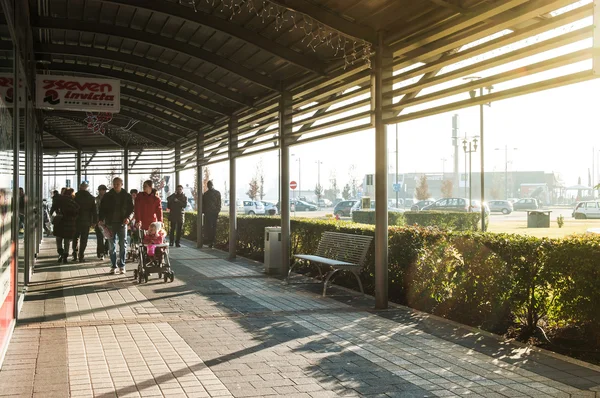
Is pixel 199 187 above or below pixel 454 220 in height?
above

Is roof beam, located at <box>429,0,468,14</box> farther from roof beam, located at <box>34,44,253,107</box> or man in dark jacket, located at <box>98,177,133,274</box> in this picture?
man in dark jacket, located at <box>98,177,133,274</box>

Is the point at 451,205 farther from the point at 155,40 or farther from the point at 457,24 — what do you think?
the point at 457,24

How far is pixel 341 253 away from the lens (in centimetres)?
1146

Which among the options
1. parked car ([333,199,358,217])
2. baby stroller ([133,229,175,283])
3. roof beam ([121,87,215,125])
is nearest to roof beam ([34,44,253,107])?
roof beam ([121,87,215,125])

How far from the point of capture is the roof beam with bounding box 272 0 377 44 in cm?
900

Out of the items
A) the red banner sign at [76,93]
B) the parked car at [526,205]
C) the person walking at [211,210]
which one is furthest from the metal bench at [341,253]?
the parked car at [526,205]

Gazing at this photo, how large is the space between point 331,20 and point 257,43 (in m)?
1.86

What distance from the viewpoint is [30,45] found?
39.6ft

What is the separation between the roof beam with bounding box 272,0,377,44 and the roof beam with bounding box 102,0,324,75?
1704 mm

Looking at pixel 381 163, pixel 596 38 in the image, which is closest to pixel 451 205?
pixel 381 163

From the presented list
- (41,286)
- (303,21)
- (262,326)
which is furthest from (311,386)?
(41,286)

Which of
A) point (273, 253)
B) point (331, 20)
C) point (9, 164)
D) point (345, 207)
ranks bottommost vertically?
point (273, 253)

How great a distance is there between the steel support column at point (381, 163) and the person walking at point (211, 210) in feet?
35.3

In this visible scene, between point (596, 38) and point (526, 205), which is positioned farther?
point (526, 205)
